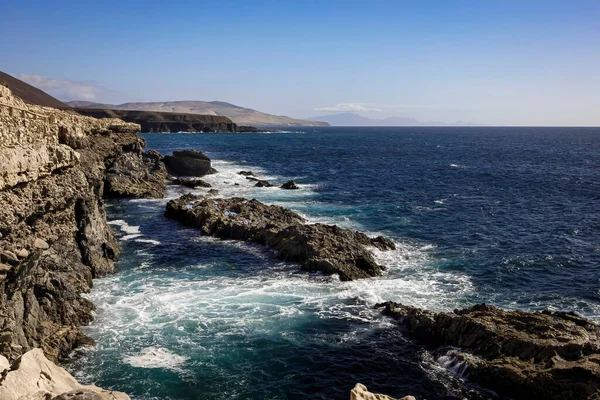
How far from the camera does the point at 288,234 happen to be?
127 feet

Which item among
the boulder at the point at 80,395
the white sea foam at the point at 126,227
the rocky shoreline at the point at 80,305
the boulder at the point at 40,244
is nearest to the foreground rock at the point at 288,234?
the rocky shoreline at the point at 80,305

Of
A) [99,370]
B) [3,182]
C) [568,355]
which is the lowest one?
[99,370]

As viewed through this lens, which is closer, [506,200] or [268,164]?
[506,200]

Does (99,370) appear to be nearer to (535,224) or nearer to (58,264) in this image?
(58,264)

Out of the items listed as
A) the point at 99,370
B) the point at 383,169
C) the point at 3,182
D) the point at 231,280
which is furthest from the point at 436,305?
the point at 383,169

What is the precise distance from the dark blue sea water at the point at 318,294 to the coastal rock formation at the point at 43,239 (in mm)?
1600

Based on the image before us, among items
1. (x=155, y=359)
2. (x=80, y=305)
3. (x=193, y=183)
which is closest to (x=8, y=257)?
(x=80, y=305)

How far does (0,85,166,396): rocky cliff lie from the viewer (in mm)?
21906

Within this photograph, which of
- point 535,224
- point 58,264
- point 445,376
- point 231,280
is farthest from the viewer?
point 535,224

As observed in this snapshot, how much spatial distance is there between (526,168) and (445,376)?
88.2 meters

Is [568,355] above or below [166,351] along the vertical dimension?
above

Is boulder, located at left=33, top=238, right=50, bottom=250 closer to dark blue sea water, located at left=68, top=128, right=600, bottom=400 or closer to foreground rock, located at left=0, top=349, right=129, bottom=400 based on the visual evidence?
dark blue sea water, located at left=68, top=128, right=600, bottom=400

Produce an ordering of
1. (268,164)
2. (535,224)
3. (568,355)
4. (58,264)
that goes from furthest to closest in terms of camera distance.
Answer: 1. (268,164)
2. (535,224)
3. (58,264)
4. (568,355)

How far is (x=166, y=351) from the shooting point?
22.9 meters
